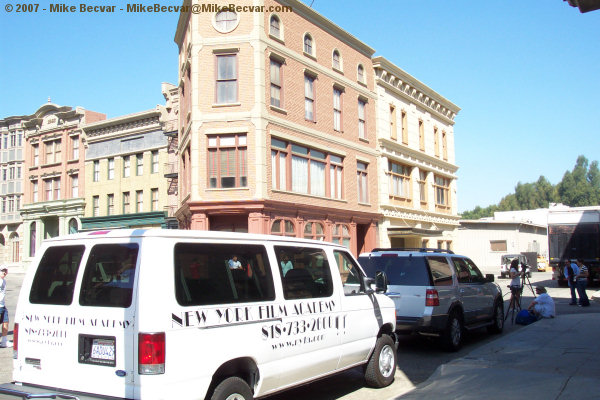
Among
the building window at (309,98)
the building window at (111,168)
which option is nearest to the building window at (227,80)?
the building window at (309,98)

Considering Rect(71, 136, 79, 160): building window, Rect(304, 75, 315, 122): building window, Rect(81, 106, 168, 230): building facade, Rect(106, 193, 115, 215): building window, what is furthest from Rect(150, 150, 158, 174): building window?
Rect(304, 75, 315, 122): building window

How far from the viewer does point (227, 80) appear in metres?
21.5

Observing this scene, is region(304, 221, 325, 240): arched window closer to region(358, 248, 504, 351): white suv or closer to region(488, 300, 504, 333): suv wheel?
region(488, 300, 504, 333): suv wheel

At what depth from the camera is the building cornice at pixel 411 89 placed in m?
29.4

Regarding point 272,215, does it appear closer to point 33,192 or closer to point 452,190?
point 452,190

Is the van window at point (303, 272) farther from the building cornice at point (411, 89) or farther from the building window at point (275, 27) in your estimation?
the building cornice at point (411, 89)

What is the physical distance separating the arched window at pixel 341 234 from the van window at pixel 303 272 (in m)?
17.7

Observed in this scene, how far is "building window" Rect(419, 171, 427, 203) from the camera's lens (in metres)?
34.1

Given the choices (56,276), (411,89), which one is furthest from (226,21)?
(56,276)

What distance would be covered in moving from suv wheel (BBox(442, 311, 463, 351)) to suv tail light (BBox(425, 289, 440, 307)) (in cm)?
69

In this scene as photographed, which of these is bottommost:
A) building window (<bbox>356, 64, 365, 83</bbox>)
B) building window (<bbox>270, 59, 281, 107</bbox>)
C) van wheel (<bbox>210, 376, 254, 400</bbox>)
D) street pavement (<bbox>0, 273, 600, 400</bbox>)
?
street pavement (<bbox>0, 273, 600, 400</bbox>)

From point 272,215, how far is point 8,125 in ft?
117

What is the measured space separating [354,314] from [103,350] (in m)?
3.41

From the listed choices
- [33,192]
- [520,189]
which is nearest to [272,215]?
[33,192]
